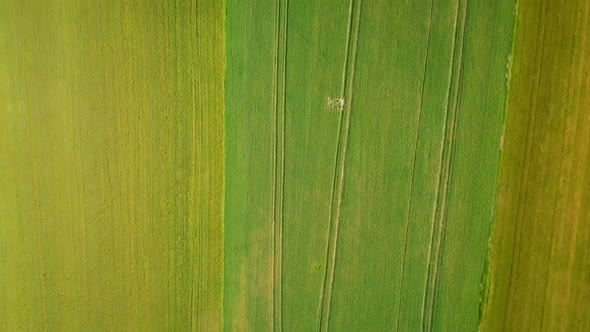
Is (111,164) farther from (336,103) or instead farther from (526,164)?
(526,164)

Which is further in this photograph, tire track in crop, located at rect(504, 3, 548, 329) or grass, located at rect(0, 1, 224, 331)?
grass, located at rect(0, 1, 224, 331)

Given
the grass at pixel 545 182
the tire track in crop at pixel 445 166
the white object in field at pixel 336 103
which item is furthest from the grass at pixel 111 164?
the grass at pixel 545 182

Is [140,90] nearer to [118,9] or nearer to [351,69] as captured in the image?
[118,9]

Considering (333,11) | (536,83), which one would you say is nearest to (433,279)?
(536,83)

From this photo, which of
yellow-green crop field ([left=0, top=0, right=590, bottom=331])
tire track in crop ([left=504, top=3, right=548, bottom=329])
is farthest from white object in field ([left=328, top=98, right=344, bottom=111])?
tire track in crop ([left=504, top=3, right=548, bottom=329])

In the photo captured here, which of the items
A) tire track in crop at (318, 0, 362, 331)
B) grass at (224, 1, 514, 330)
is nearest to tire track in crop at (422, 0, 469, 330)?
grass at (224, 1, 514, 330)

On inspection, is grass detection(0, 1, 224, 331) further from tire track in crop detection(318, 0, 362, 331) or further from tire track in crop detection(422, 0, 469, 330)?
tire track in crop detection(422, 0, 469, 330)

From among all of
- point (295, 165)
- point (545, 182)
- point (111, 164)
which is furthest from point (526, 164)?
point (111, 164)
